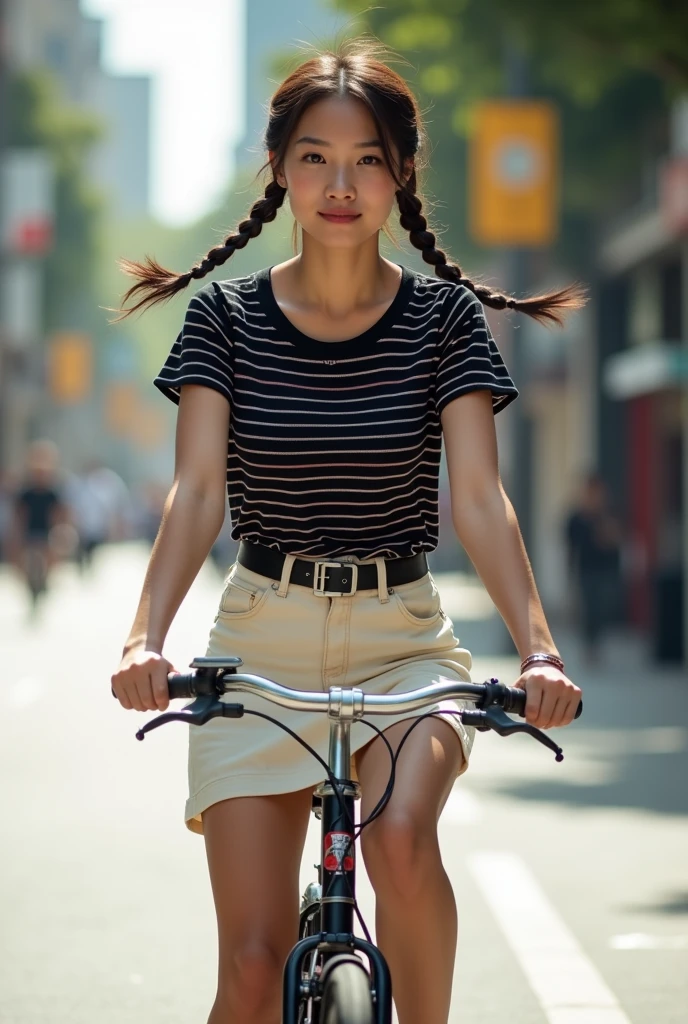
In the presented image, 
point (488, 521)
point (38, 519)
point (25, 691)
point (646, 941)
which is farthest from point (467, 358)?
point (38, 519)

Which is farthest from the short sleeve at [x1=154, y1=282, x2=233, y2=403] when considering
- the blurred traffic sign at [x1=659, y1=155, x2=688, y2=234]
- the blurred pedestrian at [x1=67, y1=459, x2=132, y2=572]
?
the blurred pedestrian at [x1=67, y1=459, x2=132, y2=572]

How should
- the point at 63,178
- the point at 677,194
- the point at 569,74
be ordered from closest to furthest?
the point at 569,74, the point at 677,194, the point at 63,178

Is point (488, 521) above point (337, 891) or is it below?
above

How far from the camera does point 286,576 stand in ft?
12.5

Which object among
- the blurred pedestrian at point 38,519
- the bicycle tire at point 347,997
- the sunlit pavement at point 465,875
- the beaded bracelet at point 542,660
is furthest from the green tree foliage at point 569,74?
the bicycle tire at point 347,997

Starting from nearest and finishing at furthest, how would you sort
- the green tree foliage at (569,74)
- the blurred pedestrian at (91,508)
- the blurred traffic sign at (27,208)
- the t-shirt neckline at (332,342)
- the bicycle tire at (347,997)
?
1. the bicycle tire at (347,997)
2. the t-shirt neckline at (332,342)
3. the green tree foliage at (569,74)
4. the blurred pedestrian at (91,508)
5. the blurred traffic sign at (27,208)

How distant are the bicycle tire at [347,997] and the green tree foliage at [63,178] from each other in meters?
56.7

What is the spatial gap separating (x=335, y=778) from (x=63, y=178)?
5952cm

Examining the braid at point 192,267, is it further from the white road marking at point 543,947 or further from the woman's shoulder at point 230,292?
the white road marking at point 543,947

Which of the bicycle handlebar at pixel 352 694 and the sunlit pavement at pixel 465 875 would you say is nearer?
the bicycle handlebar at pixel 352 694

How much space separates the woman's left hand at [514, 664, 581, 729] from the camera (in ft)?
11.1

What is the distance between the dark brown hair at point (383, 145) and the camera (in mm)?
3779

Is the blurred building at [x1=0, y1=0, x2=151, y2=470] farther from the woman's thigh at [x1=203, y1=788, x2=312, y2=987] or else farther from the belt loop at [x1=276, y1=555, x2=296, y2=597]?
the woman's thigh at [x1=203, y1=788, x2=312, y2=987]

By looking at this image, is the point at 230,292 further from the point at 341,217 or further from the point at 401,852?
the point at 401,852
